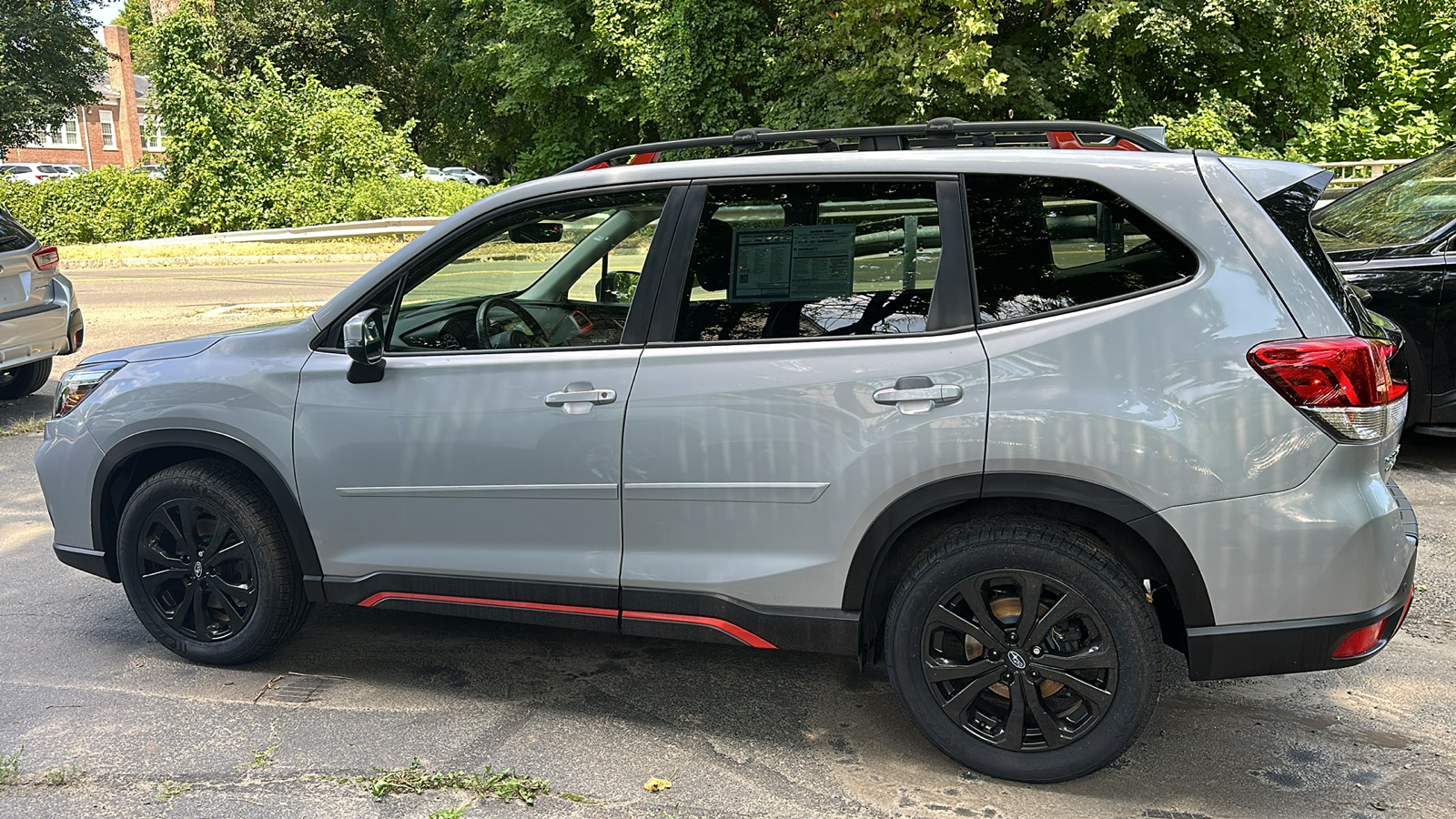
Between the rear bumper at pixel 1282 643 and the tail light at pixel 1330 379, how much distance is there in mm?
330

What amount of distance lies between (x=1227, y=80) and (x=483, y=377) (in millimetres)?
21166

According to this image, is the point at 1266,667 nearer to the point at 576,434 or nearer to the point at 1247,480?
the point at 1247,480

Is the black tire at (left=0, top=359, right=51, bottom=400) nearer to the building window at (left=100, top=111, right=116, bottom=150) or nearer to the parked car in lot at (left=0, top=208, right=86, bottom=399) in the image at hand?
the parked car in lot at (left=0, top=208, right=86, bottom=399)

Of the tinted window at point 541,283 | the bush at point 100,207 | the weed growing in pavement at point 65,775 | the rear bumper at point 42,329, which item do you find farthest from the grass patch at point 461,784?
the bush at point 100,207

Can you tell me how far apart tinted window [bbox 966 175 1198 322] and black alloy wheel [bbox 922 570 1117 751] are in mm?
756

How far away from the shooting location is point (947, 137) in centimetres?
354

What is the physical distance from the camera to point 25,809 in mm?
3223

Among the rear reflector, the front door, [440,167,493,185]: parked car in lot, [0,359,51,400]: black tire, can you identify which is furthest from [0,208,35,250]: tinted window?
[440,167,493,185]: parked car in lot

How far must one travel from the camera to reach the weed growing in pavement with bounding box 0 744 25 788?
3381 mm

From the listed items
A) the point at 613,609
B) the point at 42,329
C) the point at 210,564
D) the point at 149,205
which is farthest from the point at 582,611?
the point at 149,205

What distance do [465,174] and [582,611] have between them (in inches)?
1970

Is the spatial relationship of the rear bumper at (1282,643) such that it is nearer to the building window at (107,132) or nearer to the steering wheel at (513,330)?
the steering wheel at (513,330)

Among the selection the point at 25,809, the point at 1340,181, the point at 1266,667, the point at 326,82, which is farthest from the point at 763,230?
the point at 326,82

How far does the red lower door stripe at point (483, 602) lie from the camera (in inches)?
141
